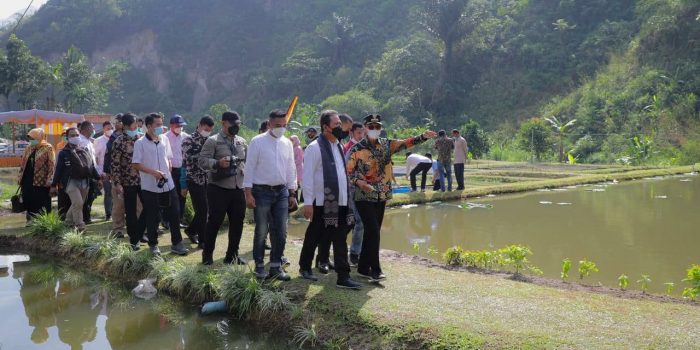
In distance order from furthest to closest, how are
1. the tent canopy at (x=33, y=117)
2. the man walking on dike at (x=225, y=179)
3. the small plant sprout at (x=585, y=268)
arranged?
the tent canopy at (x=33, y=117) < the small plant sprout at (x=585, y=268) < the man walking on dike at (x=225, y=179)

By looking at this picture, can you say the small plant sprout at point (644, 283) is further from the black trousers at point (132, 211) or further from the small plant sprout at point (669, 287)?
the black trousers at point (132, 211)

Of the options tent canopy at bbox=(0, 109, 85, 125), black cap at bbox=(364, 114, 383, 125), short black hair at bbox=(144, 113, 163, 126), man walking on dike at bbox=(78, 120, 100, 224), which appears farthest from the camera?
tent canopy at bbox=(0, 109, 85, 125)

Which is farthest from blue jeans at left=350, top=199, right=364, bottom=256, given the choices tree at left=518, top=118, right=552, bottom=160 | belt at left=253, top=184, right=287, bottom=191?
tree at left=518, top=118, right=552, bottom=160

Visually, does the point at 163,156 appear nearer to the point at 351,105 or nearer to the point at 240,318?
the point at 240,318

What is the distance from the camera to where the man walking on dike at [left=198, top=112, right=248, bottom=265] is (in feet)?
21.4

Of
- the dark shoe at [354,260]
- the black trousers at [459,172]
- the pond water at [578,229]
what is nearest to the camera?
the dark shoe at [354,260]

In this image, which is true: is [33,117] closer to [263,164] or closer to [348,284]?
[263,164]

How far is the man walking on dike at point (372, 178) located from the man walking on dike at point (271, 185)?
2.33 feet

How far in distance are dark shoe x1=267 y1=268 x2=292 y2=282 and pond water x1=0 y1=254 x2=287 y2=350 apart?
23.1 inches

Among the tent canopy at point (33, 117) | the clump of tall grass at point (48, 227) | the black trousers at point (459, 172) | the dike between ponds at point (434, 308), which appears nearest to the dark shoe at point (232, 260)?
the dike between ponds at point (434, 308)

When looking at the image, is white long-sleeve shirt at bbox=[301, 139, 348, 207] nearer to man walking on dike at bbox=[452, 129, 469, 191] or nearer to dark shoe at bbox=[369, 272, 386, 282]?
dark shoe at bbox=[369, 272, 386, 282]

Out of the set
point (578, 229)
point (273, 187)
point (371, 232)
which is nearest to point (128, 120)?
point (273, 187)

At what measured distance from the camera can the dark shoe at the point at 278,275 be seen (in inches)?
238

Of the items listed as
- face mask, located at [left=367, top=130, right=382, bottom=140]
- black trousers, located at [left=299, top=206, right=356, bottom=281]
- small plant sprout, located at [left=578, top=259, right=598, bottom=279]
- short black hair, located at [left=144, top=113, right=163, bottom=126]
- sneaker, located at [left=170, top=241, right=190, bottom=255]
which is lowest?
small plant sprout, located at [left=578, top=259, right=598, bottom=279]
